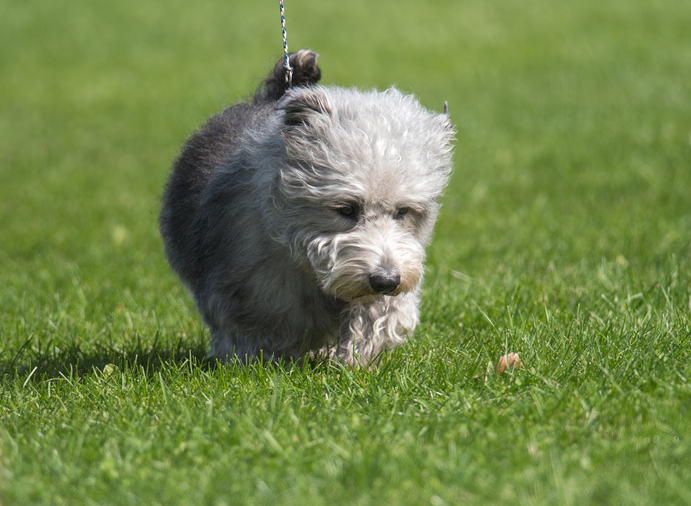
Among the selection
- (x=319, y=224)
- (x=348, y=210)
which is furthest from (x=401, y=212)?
(x=319, y=224)

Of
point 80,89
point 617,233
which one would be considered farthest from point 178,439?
point 80,89

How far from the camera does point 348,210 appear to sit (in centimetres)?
380

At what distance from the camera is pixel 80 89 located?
15117 mm

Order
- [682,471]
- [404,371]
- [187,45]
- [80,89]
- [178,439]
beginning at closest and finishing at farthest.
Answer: [682,471], [178,439], [404,371], [80,89], [187,45]

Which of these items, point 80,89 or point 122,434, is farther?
point 80,89

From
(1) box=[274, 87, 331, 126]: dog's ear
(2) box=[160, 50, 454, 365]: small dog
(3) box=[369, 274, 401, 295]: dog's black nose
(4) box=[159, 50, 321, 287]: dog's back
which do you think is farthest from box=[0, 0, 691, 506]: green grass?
(1) box=[274, 87, 331, 126]: dog's ear

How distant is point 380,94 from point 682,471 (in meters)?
2.27

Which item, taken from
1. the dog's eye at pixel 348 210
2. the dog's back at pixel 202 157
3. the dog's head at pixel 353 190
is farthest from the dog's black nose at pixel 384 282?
the dog's back at pixel 202 157

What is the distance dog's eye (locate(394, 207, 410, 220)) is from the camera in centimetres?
388

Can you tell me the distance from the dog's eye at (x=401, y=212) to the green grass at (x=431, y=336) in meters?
0.70

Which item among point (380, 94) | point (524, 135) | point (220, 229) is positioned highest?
point (380, 94)

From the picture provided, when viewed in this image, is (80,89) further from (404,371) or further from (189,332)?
(404,371)

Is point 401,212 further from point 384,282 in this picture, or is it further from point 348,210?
point 384,282

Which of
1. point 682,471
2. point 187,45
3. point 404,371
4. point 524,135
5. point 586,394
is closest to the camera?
point 682,471
